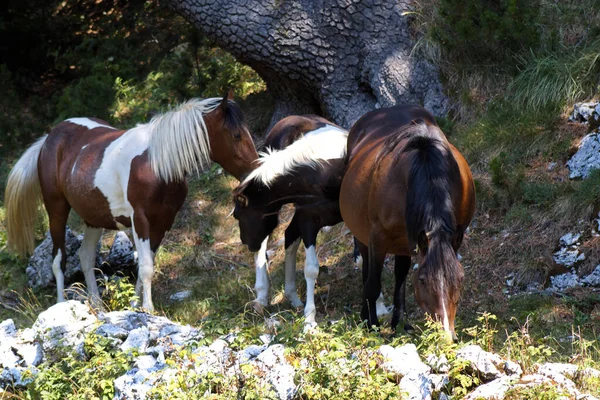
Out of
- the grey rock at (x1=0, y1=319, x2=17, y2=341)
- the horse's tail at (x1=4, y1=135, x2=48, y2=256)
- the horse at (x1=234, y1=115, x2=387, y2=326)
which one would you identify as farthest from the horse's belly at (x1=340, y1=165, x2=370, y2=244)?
the horse's tail at (x1=4, y1=135, x2=48, y2=256)

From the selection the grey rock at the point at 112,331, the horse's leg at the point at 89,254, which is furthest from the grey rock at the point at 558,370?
the horse's leg at the point at 89,254

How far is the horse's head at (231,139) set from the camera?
23.6 ft

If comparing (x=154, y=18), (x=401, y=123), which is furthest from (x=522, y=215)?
(x=154, y=18)

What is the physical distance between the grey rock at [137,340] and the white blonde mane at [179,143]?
76.6 inches

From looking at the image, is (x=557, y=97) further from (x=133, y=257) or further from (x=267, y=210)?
(x=133, y=257)

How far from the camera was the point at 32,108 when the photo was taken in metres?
12.2

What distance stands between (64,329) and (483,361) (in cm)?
294

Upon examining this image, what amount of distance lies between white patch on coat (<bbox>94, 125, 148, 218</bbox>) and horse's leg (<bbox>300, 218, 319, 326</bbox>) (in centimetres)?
164

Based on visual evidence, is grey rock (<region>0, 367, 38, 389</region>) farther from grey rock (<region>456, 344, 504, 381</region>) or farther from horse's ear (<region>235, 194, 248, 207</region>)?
grey rock (<region>456, 344, 504, 381</region>)

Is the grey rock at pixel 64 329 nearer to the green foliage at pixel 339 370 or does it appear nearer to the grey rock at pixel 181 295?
the green foliage at pixel 339 370

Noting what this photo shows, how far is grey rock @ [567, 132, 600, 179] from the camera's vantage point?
7520 mm

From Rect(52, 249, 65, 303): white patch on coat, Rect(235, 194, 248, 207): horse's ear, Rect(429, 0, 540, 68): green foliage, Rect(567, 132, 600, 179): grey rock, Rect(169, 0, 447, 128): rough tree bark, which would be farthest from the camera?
Rect(169, 0, 447, 128): rough tree bark

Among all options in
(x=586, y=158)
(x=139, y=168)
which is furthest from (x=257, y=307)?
(x=586, y=158)

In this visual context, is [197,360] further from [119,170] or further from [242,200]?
[119,170]
